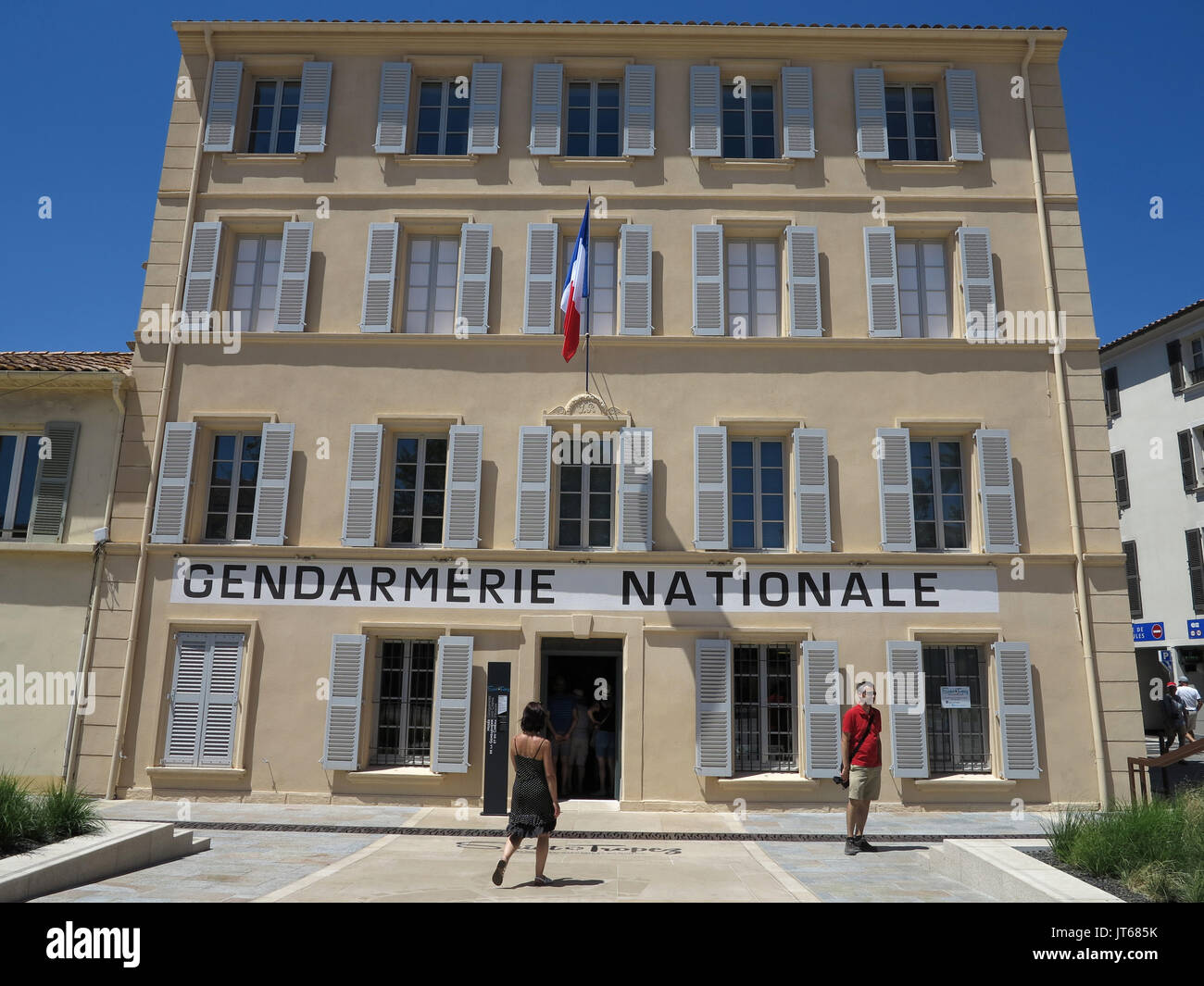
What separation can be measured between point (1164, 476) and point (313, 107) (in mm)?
24239

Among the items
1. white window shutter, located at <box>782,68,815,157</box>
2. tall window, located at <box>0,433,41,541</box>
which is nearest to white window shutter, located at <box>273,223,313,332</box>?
tall window, located at <box>0,433,41,541</box>

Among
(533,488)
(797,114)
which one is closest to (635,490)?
(533,488)

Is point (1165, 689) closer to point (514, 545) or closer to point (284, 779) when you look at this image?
point (514, 545)

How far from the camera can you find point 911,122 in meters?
14.5

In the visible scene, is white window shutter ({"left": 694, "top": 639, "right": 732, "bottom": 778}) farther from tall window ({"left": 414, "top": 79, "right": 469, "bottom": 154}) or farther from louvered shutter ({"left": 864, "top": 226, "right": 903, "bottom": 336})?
tall window ({"left": 414, "top": 79, "right": 469, "bottom": 154})

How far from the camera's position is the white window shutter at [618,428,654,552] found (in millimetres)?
12688

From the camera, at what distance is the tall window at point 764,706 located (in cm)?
1245

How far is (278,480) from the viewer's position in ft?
42.8

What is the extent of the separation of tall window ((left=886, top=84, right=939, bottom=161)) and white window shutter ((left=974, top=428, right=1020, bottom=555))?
186 inches

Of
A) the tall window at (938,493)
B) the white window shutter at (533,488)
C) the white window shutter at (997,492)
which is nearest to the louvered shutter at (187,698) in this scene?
the white window shutter at (533,488)

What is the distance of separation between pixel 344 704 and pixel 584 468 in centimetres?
465

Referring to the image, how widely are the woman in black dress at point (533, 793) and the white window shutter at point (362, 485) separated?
6084mm

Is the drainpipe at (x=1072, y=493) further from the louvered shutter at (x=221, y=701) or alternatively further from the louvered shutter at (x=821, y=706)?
the louvered shutter at (x=221, y=701)
